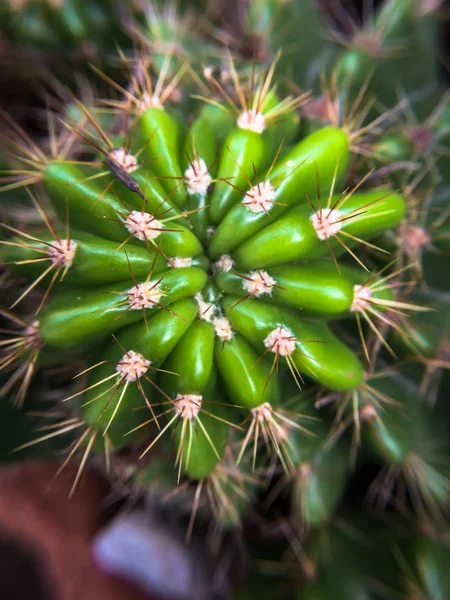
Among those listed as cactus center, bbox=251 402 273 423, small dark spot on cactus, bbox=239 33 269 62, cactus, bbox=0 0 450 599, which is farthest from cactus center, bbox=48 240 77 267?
small dark spot on cactus, bbox=239 33 269 62

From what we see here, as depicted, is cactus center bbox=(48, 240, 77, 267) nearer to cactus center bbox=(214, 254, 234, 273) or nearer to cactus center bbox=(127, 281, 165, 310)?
cactus center bbox=(127, 281, 165, 310)

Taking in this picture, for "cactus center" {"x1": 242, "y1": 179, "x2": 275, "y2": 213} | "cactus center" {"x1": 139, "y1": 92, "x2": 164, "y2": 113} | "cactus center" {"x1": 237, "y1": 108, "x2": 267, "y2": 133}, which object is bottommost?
"cactus center" {"x1": 242, "y1": 179, "x2": 275, "y2": 213}

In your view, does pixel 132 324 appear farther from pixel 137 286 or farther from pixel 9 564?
pixel 9 564

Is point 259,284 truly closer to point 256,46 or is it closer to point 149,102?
point 149,102

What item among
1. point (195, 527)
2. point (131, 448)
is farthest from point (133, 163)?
point (195, 527)

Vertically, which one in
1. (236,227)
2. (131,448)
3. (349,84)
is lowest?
(131,448)
